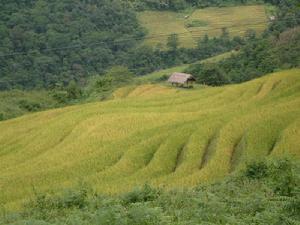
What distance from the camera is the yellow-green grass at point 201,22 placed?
80688 millimetres

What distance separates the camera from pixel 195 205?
12133mm

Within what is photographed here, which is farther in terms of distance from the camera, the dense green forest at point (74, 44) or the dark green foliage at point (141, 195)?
the dense green forest at point (74, 44)

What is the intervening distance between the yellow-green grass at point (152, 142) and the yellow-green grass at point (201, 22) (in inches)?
1886

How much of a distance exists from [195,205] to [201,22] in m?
73.9

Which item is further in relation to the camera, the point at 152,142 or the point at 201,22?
the point at 201,22

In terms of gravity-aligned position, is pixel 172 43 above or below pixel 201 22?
below

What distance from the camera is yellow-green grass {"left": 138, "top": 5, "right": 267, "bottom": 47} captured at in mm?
80688

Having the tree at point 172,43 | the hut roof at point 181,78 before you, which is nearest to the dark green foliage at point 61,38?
the tree at point 172,43

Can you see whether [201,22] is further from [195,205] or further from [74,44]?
[195,205]

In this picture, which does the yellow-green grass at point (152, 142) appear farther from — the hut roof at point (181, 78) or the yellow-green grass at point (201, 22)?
the yellow-green grass at point (201, 22)

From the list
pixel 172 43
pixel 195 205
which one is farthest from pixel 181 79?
pixel 195 205

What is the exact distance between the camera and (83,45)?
2972 inches

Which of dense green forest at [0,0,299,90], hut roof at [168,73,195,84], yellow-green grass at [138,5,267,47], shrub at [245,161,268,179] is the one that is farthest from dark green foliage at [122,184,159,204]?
yellow-green grass at [138,5,267,47]

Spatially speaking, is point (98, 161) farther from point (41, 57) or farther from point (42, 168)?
point (41, 57)
